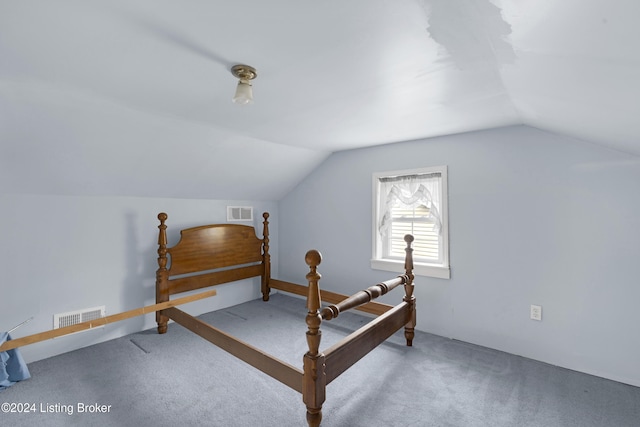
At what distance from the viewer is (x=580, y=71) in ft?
4.28

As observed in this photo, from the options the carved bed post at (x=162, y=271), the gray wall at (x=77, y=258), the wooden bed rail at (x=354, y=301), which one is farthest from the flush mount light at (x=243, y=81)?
the gray wall at (x=77, y=258)

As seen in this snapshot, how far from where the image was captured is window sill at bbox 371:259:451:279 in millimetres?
3165

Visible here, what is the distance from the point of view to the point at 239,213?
4.33m

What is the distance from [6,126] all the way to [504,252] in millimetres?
4034

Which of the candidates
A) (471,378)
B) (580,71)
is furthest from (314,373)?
(580,71)

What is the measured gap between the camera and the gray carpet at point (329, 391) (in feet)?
6.34

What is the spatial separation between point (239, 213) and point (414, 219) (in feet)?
7.82

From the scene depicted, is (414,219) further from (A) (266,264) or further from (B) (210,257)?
(B) (210,257)

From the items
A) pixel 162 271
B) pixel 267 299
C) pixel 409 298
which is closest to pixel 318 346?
pixel 409 298

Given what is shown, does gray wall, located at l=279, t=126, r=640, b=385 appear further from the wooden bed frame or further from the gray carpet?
the wooden bed frame

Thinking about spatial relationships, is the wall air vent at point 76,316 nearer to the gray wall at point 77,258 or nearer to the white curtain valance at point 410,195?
the gray wall at point 77,258

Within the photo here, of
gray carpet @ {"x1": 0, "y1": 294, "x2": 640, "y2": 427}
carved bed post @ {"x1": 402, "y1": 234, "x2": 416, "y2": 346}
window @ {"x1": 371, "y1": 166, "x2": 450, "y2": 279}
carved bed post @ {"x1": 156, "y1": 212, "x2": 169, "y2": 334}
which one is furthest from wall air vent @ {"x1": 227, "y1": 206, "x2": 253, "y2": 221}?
carved bed post @ {"x1": 402, "y1": 234, "x2": 416, "y2": 346}

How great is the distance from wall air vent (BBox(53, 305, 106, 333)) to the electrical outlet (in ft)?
13.5

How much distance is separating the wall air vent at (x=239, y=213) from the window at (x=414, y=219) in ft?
6.09
